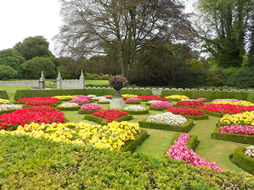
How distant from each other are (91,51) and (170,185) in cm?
2285

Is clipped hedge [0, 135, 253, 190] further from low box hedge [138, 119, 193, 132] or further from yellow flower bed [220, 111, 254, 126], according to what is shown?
yellow flower bed [220, 111, 254, 126]

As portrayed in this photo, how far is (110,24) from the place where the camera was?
2255cm

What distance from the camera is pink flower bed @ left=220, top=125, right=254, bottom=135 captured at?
5793mm

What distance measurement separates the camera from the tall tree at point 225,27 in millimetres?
29281

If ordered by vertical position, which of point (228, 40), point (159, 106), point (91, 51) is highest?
point (228, 40)

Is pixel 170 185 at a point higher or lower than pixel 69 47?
lower

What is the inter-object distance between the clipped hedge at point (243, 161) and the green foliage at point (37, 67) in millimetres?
46777

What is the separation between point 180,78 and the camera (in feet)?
88.6

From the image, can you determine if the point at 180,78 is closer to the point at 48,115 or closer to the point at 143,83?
the point at 143,83

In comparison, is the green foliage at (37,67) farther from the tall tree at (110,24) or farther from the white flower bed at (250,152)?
the white flower bed at (250,152)

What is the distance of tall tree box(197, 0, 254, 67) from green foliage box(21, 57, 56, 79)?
119 ft

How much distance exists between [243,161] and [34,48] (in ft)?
196

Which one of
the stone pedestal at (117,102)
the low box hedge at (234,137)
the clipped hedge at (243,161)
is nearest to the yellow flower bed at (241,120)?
the low box hedge at (234,137)

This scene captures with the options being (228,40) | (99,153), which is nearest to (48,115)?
(99,153)
